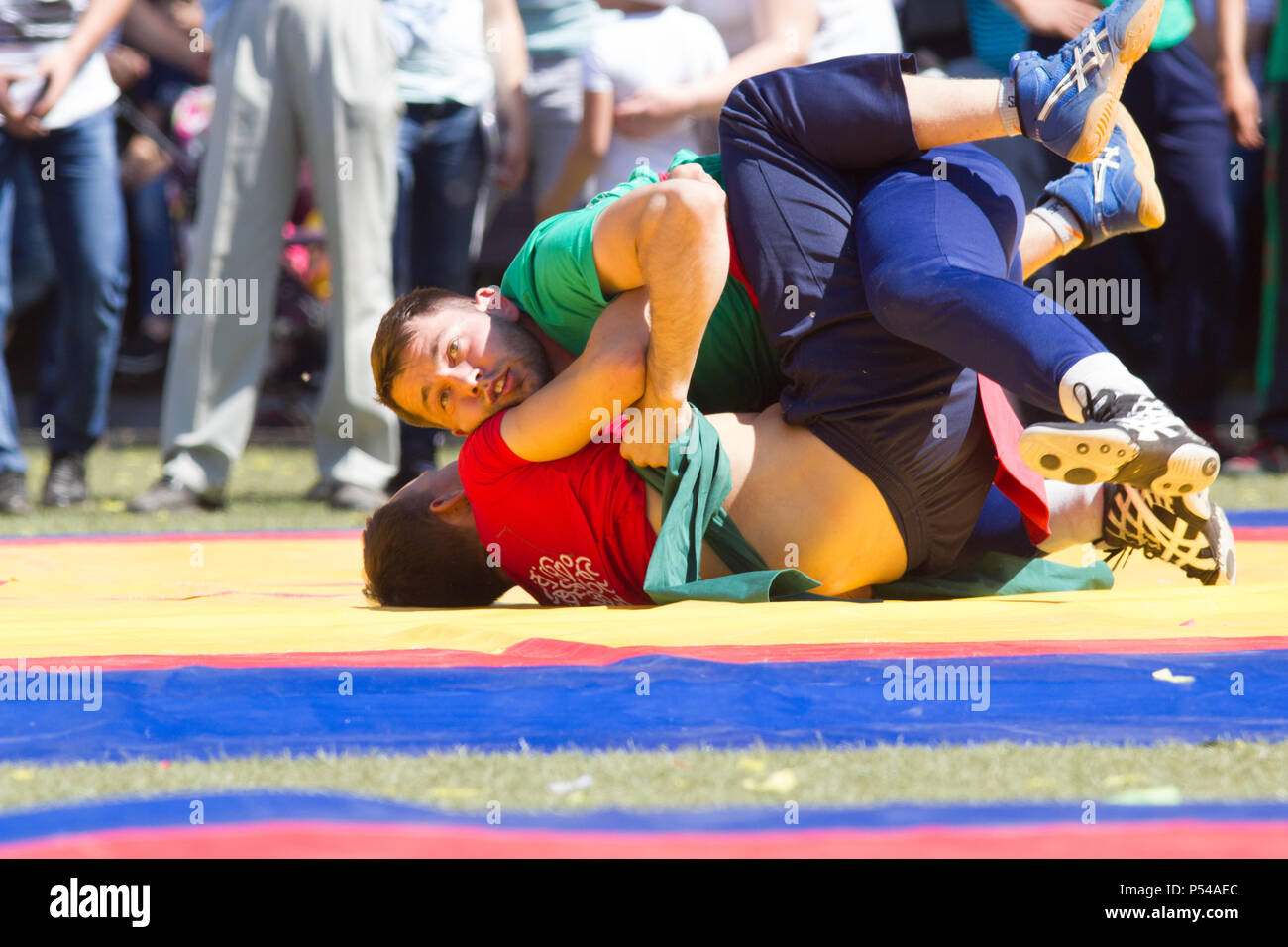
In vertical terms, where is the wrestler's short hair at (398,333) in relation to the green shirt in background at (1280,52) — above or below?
below

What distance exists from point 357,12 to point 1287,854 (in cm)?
405

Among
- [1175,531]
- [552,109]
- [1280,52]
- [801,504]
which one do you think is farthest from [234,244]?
[1280,52]

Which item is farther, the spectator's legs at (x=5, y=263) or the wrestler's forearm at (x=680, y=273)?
the spectator's legs at (x=5, y=263)

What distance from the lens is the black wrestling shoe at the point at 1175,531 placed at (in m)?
2.89

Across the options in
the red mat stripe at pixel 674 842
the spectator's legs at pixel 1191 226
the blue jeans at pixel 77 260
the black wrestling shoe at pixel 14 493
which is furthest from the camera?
the spectator's legs at pixel 1191 226

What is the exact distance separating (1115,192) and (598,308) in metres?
1.08

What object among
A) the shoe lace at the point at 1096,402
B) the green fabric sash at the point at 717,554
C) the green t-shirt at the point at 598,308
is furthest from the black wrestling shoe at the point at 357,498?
the shoe lace at the point at 1096,402

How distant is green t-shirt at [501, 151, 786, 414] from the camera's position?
2.77 m

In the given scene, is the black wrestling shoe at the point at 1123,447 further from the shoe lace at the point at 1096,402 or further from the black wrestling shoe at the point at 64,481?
the black wrestling shoe at the point at 64,481

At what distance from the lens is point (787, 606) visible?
271 centimetres

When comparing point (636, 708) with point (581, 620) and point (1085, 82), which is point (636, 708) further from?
point (1085, 82)

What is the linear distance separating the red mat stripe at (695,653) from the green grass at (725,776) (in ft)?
0.69

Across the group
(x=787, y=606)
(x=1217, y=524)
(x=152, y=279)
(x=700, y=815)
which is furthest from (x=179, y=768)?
(x=152, y=279)
